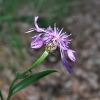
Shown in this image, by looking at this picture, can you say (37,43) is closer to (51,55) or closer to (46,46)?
(46,46)

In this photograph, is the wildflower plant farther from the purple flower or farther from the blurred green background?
the blurred green background

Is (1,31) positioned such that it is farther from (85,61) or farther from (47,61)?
(85,61)

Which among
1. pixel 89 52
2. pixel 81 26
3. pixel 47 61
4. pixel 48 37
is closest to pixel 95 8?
pixel 81 26

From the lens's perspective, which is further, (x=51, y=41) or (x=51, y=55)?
(x=51, y=55)

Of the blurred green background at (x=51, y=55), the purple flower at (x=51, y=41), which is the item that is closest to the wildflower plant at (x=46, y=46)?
the purple flower at (x=51, y=41)

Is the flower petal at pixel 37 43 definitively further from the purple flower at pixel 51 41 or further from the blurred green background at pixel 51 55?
the blurred green background at pixel 51 55

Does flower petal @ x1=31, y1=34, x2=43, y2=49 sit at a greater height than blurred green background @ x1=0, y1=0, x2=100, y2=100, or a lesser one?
lesser

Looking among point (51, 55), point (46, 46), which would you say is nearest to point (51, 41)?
point (46, 46)

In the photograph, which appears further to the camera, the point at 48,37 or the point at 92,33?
the point at 92,33

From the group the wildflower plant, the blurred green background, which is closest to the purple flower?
the wildflower plant

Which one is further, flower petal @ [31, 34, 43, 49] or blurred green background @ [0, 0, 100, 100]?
blurred green background @ [0, 0, 100, 100]

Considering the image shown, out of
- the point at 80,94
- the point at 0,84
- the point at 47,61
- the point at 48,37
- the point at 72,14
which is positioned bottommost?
the point at 48,37
